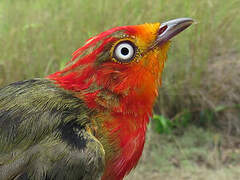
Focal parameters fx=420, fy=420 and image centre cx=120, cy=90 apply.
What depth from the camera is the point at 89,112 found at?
196 cm

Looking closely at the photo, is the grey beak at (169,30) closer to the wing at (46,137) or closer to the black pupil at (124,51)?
the black pupil at (124,51)

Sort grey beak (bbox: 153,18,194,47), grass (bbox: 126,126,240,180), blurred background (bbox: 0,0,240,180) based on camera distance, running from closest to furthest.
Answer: grey beak (bbox: 153,18,194,47) < grass (bbox: 126,126,240,180) < blurred background (bbox: 0,0,240,180)

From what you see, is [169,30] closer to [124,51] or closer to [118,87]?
[124,51]

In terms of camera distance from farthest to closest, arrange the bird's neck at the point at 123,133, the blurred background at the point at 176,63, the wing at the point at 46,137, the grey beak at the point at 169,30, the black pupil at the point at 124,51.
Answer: the blurred background at the point at 176,63 → the grey beak at the point at 169,30 → the black pupil at the point at 124,51 → the bird's neck at the point at 123,133 → the wing at the point at 46,137

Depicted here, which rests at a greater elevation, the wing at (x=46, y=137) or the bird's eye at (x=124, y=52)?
the bird's eye at (x=124, y=52)

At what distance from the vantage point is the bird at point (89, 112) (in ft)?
5.79

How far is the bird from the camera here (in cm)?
176

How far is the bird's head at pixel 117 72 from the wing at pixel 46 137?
89 mm

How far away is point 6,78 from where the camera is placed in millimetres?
3895

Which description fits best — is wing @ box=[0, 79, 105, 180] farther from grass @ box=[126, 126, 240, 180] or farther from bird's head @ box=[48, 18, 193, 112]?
grass @ box=[126, 126, 240, 180]

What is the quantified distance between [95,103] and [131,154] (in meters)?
0.30

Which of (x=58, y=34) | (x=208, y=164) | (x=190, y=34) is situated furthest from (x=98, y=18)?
(x=208, y=164)

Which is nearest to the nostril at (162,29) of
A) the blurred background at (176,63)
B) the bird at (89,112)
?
the bird at (89,112)

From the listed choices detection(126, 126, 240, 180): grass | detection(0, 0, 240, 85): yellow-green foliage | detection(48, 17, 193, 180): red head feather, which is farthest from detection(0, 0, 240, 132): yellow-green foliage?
detection(48, 17, 193, 180): red head feather
